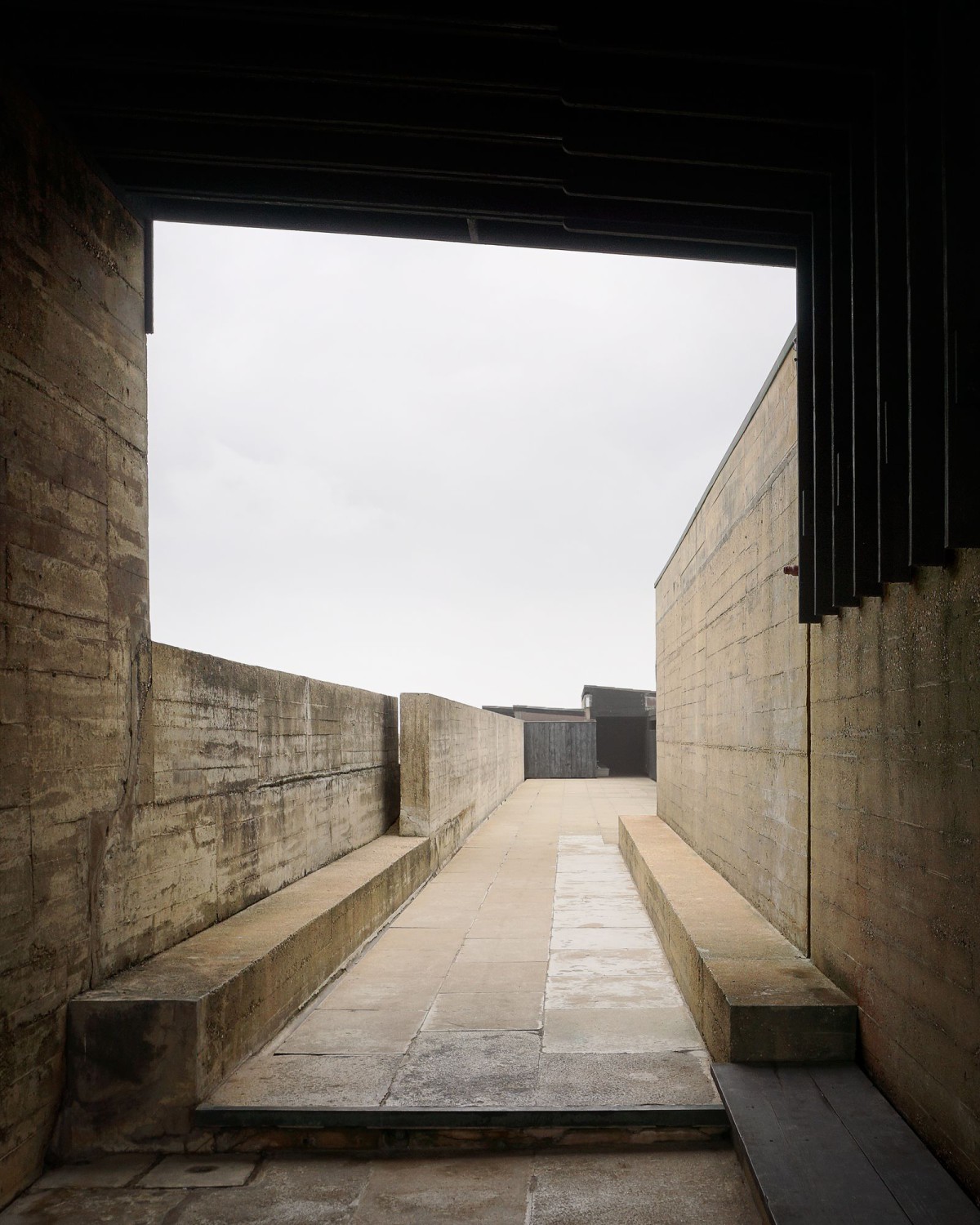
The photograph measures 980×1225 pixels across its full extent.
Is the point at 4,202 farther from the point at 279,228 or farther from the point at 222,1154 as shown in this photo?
the point at 222,1154

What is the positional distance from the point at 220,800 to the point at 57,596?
1.85 metres

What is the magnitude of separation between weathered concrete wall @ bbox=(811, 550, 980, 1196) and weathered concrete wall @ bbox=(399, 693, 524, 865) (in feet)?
18.3

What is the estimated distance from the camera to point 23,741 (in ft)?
11.6

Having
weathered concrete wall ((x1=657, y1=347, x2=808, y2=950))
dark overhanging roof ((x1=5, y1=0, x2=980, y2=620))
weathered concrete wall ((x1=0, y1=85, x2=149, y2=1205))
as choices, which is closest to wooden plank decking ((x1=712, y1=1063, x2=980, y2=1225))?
weathered concrete wall ((x1=657, y1=347, x2=808, y2=950))

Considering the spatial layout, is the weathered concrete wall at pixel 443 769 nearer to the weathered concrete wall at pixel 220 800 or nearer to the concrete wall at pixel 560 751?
the weathered concrete wall at pixel 220 800

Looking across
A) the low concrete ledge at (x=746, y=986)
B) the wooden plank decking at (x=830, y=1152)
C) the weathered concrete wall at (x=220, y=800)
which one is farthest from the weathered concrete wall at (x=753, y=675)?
the weathered concrete wall at (x=220, y=800)

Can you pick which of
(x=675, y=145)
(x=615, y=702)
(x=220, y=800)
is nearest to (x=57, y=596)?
(x=220, y=800)

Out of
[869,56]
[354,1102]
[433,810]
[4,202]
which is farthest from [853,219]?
[433,810]

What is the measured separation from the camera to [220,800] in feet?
17.3

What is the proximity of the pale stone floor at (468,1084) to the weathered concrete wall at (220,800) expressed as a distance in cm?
76

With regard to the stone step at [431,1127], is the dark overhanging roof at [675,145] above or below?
above

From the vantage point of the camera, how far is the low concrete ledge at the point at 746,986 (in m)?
3.95

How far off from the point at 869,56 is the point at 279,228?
2.98 metres

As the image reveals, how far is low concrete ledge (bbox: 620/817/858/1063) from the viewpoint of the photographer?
12.9ft
